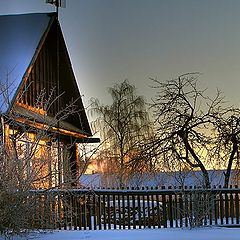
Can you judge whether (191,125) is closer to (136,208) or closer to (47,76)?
(47,76)

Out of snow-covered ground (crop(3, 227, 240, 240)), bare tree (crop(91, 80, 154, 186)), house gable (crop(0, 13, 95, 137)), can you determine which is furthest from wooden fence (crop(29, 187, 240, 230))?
bare tree (crop(91, 80, 154, 186))

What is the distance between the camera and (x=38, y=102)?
12938 mm

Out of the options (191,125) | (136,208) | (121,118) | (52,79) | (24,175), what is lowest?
(136,208)

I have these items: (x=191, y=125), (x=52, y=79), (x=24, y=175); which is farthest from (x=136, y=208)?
(x=52, y=79)

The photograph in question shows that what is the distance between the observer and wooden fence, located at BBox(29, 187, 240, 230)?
13906 millimetres

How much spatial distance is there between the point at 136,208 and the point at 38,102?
152 inches

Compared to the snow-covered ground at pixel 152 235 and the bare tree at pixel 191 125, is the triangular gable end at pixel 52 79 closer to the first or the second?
the bare tree at pixel 191 125

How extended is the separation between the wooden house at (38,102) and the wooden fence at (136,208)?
82 centimetres

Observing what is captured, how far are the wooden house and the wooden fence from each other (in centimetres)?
82

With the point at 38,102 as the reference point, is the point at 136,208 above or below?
below

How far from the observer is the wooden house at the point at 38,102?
38.6ft

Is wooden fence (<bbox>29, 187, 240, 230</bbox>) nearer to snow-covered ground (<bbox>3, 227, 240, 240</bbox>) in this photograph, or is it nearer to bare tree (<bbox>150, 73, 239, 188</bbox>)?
snow-covered ground (<bbox>3, 227, 240, 240</bbox>)

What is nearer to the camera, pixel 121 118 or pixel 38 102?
pixel 38 102

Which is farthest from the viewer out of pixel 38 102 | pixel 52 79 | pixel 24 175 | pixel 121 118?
pixel 121 118
